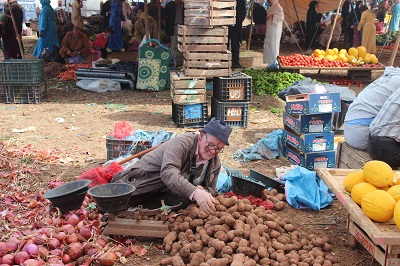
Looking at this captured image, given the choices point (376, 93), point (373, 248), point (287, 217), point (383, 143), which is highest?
point (376, 93)

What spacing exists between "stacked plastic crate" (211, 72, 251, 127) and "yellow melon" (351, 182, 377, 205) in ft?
15.7

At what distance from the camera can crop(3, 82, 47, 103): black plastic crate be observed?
10.2 meters

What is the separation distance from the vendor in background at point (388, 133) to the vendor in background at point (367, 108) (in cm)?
29

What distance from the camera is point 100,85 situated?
11750mm

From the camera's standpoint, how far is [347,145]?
6086 millimetres

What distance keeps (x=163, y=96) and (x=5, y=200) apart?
651cm

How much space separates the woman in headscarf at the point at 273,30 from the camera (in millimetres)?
14289

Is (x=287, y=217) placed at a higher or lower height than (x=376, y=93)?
lower

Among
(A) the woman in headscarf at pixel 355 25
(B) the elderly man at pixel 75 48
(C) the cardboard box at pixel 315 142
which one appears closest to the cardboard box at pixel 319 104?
(C) the cardboard box at pixel 315 142

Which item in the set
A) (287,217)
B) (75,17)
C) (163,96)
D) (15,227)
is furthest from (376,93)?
(75,17)

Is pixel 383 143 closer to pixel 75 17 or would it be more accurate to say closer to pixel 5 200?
pixel 5 200

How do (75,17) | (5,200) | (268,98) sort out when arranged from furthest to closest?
1. (75,17)
2. (268,98)
3. (5,200)

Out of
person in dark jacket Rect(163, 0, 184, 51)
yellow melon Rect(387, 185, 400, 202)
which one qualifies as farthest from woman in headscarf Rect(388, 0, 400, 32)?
yellow melon Rect(387, 185, 400, 202)

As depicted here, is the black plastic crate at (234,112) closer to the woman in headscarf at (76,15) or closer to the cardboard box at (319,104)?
the cardboard box at (319,104)
